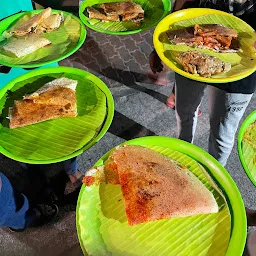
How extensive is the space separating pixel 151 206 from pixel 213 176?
367 mm

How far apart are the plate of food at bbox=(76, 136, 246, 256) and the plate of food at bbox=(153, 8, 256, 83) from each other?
1.93 ft

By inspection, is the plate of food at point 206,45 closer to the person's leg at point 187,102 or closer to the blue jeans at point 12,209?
the person's leg at point 187,102

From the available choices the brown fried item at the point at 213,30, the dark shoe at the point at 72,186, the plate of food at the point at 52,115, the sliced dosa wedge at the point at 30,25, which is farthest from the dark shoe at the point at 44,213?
the brown fried item at the point at 213,30

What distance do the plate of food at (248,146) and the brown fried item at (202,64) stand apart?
0.35 metres

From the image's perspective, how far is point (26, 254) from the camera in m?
2.68

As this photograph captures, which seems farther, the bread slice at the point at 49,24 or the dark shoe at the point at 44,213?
the dark shoe at the point at 44,213

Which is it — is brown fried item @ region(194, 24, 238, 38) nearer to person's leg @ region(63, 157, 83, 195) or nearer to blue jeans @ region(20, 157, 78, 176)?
blue jeans @ region(20, 157, 78, 176)

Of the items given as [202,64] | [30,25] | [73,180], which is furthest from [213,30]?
[73,180]

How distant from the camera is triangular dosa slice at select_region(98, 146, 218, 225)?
5.30 feet

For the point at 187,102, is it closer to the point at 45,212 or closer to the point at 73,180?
the point at 73,180

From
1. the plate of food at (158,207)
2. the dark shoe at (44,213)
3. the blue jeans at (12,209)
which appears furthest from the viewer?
the dark shoe at (44,213)

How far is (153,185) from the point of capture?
1692 millimetres

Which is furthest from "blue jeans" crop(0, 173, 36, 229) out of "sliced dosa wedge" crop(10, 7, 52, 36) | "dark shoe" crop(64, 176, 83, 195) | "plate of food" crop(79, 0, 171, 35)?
"plate of food" crop(79, 0, 171, 35)

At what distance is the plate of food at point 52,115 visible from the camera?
1.92 meters
